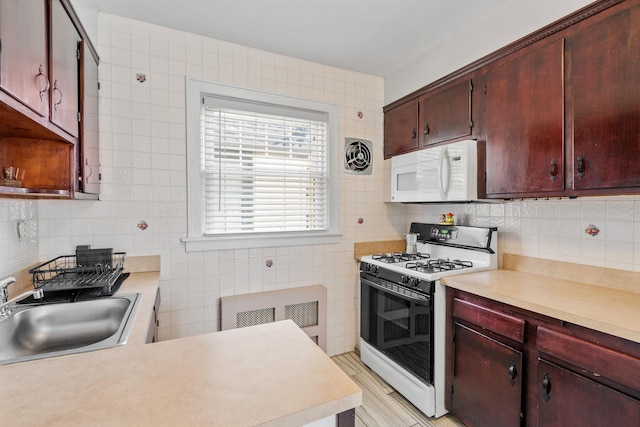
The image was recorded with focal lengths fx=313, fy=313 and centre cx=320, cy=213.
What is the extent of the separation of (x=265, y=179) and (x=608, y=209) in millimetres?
2252

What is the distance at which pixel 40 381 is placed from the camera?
2.81ft

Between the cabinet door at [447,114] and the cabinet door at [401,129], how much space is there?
0.31 feet

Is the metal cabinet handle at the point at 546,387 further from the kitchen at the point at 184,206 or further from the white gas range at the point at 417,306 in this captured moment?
the kitchen at the point at 184,206

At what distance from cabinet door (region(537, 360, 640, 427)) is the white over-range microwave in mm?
1073

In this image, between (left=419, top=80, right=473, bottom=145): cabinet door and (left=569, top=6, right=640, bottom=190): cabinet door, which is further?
(left=419, top=80, right=473, bottom=145): cabinet door

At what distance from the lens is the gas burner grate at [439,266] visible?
7.05 ft

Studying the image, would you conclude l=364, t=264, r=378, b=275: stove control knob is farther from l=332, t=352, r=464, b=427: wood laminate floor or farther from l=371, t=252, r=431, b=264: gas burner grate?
l=332, t=352, r=464, b=427: wood laminate floor

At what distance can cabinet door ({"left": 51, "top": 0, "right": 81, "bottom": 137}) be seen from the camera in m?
1.29

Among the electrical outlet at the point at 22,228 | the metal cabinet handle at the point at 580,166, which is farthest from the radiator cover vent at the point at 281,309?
the metal cabinet handle at the point at 580,166

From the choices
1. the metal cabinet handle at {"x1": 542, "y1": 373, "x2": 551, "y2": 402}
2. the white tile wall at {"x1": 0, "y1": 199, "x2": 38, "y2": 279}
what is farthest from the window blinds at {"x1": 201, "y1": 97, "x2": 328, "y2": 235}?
the metal cabinet handle at {"x1": 542, "y1": 373, "x2": 551, "y2": 402}

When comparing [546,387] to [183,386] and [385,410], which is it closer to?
[385,410]

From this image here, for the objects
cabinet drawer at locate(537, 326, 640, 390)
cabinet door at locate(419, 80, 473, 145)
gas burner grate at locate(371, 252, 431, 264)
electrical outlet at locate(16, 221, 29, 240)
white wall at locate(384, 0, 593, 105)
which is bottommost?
cabinet drawer at locate(537, 326, 640, 390)

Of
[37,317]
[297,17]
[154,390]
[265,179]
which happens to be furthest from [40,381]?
[297,17]

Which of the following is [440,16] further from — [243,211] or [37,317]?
[37,317]
